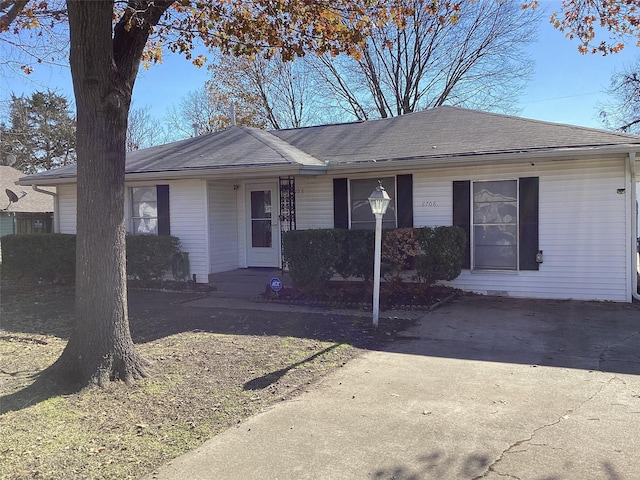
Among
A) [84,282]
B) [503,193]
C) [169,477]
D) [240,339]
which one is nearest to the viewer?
[169,477]

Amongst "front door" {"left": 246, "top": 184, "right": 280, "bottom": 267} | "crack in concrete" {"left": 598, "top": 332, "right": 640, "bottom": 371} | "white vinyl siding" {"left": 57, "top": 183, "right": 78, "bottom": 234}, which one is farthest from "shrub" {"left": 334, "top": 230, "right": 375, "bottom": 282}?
"white vinyl siding" {"left": 57, "top": 183, "right": 78, "bottom": 234}

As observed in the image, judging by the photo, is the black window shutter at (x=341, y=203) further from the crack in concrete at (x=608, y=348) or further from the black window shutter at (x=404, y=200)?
the crack in concrete at (x=608, y=348)

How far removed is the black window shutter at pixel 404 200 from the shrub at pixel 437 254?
4.07 feet

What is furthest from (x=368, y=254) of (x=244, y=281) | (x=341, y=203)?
(x=244, y=281)

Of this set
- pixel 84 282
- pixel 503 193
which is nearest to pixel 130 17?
pixel 84 282

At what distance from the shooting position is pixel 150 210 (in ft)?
41.0

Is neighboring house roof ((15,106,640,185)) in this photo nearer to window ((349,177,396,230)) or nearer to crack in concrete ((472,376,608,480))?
window ((349,177,396,230))

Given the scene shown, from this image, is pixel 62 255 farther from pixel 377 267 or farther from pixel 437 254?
pixel 437 254

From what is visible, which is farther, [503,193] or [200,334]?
[503,193]

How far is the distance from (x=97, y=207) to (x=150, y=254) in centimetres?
679

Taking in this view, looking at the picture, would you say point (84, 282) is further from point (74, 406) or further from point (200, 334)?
point (200, 334)

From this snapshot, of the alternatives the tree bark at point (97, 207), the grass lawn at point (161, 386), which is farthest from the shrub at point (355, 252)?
the tree bark at point (97, 207)

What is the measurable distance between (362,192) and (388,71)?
57.0 ft

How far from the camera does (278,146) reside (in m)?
11.7
